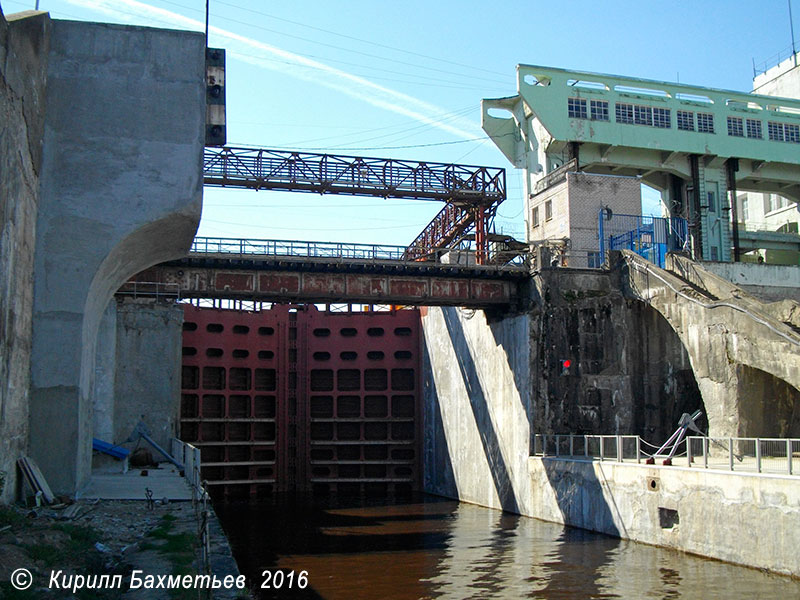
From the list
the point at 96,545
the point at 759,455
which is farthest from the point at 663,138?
the point at 96,545

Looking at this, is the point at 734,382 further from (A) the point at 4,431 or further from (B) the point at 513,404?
(A) the point at 4,431

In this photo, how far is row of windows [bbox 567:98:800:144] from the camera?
43.5 meters

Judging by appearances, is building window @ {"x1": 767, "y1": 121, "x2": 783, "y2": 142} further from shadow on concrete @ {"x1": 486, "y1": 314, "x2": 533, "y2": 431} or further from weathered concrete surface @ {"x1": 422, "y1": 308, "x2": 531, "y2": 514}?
shadow on concrete @ {"x1": 486, "y1": 314, "x2": 533, "y2": 431}

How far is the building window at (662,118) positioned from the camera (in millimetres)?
44906

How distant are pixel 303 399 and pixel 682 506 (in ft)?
69.4

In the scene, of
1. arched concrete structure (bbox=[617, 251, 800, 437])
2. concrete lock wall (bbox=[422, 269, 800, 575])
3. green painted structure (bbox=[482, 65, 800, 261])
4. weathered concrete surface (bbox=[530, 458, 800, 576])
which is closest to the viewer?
weathered concrete surface (bbox=[530, 458, 800, 576])

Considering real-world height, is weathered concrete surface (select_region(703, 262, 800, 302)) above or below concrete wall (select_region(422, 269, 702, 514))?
above

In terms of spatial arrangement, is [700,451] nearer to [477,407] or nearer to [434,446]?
[477,407]

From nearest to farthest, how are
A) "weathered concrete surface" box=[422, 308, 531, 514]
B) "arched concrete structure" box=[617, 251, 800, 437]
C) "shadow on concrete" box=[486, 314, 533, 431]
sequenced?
"arched concrete structure" box=[617, 251, 800, 437], "shadow on concrete" box=[486, 314, 533, 431], "weathered concrete surface" box=[422, 308, 531, 514]

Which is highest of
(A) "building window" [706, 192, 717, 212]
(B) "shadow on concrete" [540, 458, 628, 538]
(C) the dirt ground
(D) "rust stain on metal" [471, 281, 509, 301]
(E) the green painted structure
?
(E) the green painted structure

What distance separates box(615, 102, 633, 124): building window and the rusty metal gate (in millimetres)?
15988

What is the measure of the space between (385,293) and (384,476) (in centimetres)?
1258

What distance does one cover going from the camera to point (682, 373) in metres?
27.9

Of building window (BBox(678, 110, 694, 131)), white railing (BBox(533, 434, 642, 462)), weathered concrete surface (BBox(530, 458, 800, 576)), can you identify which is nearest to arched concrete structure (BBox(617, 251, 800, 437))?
white railing (BBox(533, 434, 642, 462))
